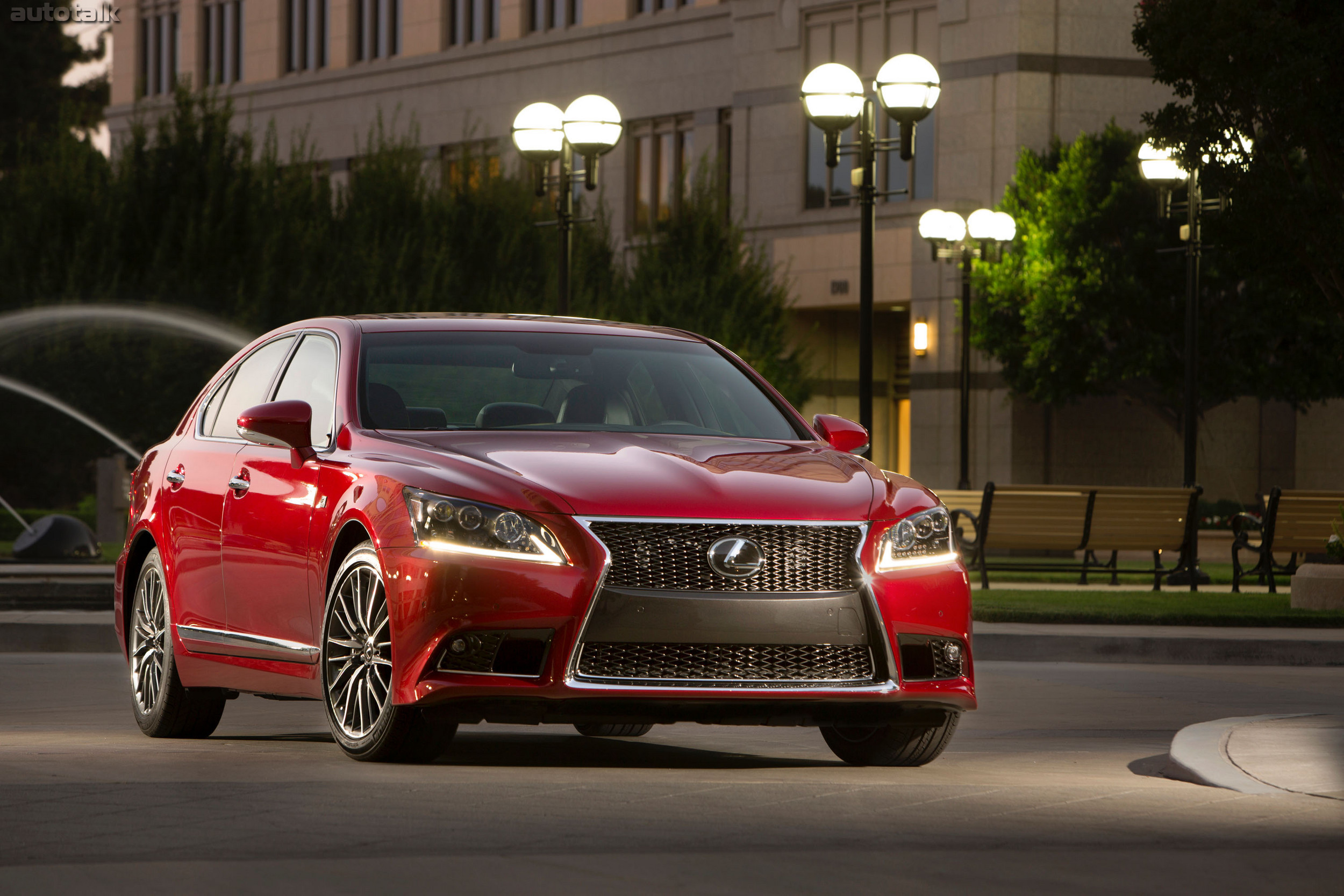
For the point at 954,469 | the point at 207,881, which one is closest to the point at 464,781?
the point at 207,881

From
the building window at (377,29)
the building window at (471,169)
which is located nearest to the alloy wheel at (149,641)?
the building window at (471,169)

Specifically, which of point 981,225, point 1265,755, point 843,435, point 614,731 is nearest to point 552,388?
point 843,435

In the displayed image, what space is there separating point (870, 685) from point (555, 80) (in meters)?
52.2

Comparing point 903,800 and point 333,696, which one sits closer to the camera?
point 903,800

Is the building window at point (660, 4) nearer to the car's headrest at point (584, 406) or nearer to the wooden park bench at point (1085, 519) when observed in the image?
the wooden park bench at point (1085, 519)

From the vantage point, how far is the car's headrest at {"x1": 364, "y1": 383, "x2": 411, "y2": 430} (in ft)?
30.2

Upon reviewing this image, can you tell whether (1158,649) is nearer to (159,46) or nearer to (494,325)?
(494,325)

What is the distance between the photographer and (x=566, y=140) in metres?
25.1

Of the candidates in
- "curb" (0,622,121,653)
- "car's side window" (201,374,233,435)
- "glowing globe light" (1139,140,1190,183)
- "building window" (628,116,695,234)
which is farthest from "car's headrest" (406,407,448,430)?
"building window" (628,116,695,234)

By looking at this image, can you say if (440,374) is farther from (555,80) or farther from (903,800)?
(555,80)

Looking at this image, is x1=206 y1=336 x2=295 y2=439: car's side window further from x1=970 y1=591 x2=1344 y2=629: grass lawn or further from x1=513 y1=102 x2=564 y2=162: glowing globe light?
x1=513 y1=102 x2=564 y2=162: glowing globe light

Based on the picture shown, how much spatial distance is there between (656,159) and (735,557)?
4978cm

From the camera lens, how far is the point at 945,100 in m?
48.9

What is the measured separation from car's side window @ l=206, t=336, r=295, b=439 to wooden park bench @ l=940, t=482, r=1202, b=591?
12699 millimetres
